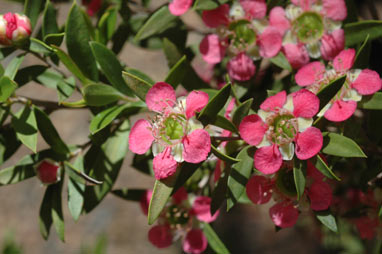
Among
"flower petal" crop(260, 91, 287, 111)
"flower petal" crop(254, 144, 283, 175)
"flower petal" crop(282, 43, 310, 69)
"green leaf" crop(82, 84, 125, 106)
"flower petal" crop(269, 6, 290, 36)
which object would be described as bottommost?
"flower petal" crop(254, 144, 283, 175)

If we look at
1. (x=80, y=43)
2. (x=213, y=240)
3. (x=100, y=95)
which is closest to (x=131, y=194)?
(x=213, y=240)

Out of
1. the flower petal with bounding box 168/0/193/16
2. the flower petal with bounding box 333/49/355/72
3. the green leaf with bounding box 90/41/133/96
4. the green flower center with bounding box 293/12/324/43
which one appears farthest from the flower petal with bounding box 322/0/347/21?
the green leaf with bounding box 90/41/133/96

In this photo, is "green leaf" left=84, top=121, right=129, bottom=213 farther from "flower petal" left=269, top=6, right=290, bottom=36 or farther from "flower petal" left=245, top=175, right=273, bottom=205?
"flower petal" left=269, top=6, right=290, bottom=36

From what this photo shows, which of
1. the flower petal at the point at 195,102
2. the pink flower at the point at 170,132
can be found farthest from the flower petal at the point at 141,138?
the flower petal at the point at 195,102

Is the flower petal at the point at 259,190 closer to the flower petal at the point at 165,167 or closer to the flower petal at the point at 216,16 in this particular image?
the flower petal at the point at 165,167

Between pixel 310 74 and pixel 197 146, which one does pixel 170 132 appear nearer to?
pixel 197 146
